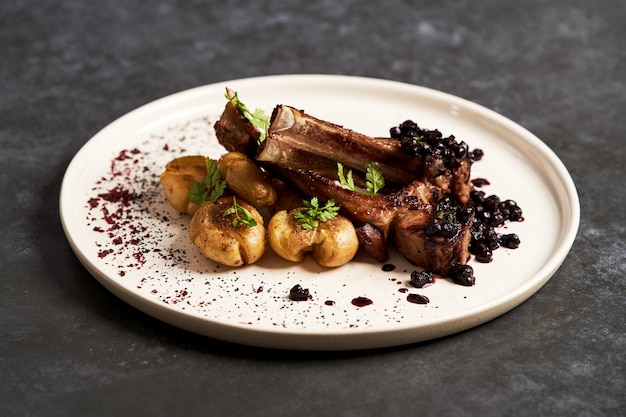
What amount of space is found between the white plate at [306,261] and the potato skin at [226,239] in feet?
0.34

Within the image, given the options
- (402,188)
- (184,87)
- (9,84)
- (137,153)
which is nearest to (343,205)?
(402,188)

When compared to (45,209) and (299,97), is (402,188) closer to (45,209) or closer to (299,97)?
(299,97)

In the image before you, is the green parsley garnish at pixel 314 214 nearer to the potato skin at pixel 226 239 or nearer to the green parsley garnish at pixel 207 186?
the potato skin at pixel 226 239

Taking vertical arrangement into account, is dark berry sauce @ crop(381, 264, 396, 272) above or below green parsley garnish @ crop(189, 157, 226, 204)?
above

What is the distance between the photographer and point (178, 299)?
4.85m

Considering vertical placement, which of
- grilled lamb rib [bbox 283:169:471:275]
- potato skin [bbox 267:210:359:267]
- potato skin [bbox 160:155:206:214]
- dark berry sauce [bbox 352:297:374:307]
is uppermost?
grilled lamb rib [bbox 283:169:471:275]

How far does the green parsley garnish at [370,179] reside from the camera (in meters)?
5.25

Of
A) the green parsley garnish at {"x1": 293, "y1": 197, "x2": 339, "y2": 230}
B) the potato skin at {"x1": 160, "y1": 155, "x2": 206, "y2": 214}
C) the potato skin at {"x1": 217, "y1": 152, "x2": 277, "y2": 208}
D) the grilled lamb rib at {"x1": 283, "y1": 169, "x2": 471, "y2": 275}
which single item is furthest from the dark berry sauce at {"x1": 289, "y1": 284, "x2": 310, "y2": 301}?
the potato skin at {"x1": 160, "y1": 155, "x2": 206, "y2": 214}

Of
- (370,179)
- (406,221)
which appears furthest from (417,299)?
(370,179)

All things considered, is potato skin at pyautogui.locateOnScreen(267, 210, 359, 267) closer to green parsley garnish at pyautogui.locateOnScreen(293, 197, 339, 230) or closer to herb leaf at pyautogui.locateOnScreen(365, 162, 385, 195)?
green parsley garnish at pyautogui.locateOnScreen(293, 197, 339, 230)

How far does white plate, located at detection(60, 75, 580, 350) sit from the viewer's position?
4688mm

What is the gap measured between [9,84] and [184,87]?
137cm

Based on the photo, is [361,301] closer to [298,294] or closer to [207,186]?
[298,294]

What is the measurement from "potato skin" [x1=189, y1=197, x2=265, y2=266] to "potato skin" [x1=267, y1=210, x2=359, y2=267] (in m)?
0.10
